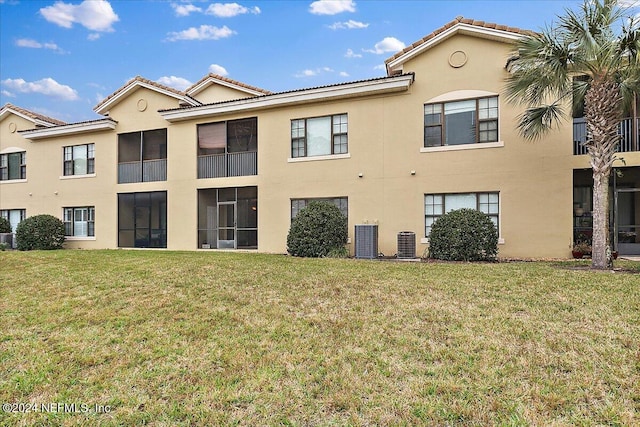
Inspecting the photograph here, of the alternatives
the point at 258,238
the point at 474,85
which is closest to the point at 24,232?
the point at 258,238

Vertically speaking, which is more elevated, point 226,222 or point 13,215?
point 13,215

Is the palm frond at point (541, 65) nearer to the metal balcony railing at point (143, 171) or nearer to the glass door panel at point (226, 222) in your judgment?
the glass door panel at point (226, 222)

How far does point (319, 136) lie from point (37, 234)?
622 inches

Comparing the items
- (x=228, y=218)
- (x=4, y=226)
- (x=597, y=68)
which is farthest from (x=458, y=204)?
(x=4, y=226)

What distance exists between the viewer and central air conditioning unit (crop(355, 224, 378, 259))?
14.9 m

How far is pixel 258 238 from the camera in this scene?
17.9 m

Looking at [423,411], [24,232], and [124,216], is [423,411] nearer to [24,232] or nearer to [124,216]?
[124,216]

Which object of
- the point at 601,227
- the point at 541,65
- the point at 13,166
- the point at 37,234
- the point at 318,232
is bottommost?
the point at 37,234

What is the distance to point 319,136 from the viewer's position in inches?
669

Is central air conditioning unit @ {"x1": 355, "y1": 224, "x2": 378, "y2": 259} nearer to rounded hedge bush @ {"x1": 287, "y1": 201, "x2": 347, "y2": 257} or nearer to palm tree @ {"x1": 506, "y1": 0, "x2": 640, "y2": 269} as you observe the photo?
rounded hedge bush @ {"x1": 287, "y1": 201, "x2": 347, "y2": 257}

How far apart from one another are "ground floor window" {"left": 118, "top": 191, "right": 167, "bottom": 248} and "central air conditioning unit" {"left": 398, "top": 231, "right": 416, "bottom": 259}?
40.6 feet

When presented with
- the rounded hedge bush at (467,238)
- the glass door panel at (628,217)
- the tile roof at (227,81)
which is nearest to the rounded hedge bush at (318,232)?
the rounded hedge bush at (467,238)

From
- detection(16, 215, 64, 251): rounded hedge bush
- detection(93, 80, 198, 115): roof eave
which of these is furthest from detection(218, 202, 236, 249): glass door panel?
detection(16, 215, 64, 251): rounded hedge bush

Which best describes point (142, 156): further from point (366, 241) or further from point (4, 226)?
point (366, 241)
